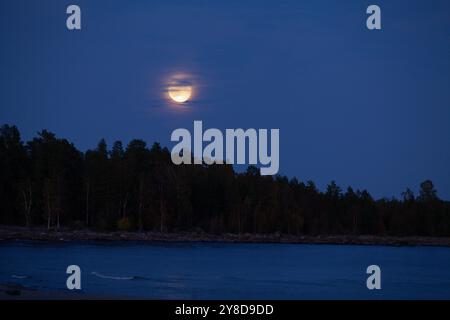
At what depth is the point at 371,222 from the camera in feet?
338

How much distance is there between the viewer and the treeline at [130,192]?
75562 millimetres

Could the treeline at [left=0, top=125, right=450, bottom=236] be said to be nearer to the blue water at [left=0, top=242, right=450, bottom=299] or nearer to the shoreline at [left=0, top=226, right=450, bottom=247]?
the shoreline at [left=0, top=226, right=450, bottom=247]

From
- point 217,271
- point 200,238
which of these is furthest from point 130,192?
point 217,271

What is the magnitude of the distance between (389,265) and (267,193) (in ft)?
99.2

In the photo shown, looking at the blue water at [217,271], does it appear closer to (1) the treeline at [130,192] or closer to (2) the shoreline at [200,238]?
(2) the shoreline at [200,238]

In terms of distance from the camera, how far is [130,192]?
260 feet

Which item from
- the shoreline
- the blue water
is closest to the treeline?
the shoreline

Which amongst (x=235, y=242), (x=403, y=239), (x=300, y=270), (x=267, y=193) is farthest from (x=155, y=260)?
(x=403, y=239)

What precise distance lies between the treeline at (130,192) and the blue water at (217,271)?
5582 millimetres

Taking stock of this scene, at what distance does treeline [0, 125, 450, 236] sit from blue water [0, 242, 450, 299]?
5.58 meters

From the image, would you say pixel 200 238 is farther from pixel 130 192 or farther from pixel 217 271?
pixel 217 271

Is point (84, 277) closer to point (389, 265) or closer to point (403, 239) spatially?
point (389, 265)

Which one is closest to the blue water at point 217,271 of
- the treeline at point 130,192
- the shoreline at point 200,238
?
the shoreline at point 200,238

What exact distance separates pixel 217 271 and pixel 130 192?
31.2m
